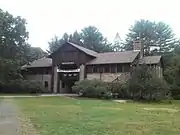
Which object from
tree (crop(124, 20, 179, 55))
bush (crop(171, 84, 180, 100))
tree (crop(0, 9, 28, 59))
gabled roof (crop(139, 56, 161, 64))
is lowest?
bush (crop(171, 84, 180, 100))

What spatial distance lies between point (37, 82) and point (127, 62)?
52.7 feet

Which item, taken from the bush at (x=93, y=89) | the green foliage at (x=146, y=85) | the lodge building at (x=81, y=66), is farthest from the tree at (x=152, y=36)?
the green foliage at (x=146, y=85)

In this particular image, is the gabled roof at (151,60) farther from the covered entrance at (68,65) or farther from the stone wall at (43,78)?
the stone wall at (43,78)

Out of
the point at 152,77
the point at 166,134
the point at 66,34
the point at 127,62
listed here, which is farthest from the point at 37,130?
the point at 66,34

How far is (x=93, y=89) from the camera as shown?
143 ft

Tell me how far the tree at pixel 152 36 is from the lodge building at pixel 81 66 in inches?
873

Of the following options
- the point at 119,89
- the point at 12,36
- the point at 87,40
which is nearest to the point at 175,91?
the point at 119,89

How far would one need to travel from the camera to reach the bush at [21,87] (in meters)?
54.5

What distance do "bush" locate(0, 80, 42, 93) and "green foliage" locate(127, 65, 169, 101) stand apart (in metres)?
19.3

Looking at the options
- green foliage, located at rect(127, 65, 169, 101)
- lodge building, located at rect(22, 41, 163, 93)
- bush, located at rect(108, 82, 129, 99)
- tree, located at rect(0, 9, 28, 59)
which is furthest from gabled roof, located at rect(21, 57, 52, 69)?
green foliage, located at rect(127, 65, 169, 101)

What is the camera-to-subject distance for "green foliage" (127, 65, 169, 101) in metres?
39.2

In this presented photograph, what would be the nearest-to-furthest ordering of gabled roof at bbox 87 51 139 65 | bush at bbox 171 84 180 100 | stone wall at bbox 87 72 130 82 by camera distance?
stone wall at bbox 87 72 130 82 < bush at bbox 171 84 180 100 < gabled roof at bbox 87 51 139 65

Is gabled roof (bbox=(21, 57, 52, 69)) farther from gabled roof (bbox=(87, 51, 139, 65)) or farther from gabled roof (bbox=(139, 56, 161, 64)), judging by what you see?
gabled roof (bbox=(139, 56, 161, 64))

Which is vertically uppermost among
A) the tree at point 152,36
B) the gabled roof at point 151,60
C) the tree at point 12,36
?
the tree at point 152,36
